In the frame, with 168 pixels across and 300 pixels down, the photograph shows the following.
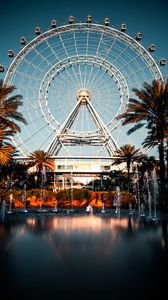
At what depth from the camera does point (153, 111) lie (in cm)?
1812

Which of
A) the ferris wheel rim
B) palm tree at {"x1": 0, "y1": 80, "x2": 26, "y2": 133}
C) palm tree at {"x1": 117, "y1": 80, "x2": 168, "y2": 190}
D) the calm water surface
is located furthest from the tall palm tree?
the ferris wheel rim

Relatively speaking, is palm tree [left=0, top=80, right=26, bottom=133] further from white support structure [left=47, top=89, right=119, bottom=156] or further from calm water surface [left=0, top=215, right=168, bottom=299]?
white support structure [left=47, top=89, right=119, bottom=156]

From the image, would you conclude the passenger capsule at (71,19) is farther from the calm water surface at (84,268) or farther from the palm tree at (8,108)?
the calm water surface at (84,268)

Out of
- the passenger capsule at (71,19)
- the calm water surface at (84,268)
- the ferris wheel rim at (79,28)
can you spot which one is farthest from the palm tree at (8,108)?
the passenger capsule at (71,19)

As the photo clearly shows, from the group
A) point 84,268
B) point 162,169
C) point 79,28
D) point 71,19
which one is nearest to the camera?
point 84,268

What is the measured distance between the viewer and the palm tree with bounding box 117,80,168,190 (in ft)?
57.2

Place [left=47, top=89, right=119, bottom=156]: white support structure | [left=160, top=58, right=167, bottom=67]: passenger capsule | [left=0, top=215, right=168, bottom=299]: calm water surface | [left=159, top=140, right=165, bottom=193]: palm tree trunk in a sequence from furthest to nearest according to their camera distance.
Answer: [left=47, top=89, right=119, bottom=156]: white support structure → [left=160, top=58, right=167, bottom=67]: passenger capsule → [left=159, top=140, right=165, bottom=193]: palm tree trunk → [left=0, top=215, right=168, bottom=299]: calm water surface

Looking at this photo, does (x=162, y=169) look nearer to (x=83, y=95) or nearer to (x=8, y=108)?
(x=8, y=108)

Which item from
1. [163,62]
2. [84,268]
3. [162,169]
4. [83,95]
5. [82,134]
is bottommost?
[84,268]

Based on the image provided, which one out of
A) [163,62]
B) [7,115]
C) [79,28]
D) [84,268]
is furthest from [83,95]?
[84,268]

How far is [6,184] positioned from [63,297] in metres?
34.0

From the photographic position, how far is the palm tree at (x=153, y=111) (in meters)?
17.4

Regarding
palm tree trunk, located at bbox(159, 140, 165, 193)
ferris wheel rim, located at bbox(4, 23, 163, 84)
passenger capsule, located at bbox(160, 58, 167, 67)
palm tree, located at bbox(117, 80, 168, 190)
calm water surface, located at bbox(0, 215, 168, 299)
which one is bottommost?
calm water surface, located at bbox(0, 215, 168, 299)

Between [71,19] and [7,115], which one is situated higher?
[71,19]
